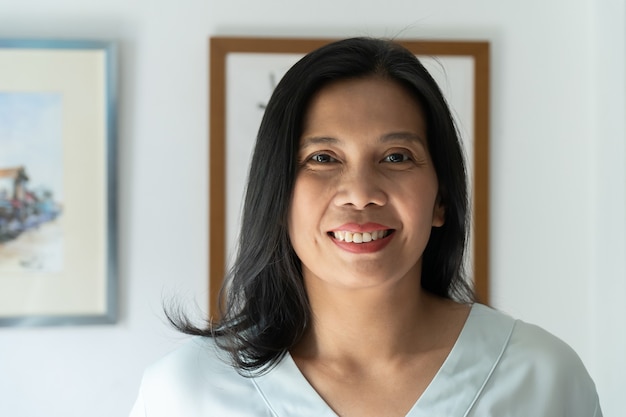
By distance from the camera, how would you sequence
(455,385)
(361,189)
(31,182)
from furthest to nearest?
(31,182) < (455,385) < (361,189)

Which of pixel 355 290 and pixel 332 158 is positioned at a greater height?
pixel 332 158

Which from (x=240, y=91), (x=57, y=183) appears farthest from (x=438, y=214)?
(x=57, y=183)

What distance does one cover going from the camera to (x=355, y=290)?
1.30m

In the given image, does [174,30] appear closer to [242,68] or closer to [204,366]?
[242,68]

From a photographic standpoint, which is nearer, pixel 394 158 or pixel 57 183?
pixel 394 158

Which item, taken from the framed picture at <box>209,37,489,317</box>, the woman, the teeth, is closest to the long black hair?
the woman

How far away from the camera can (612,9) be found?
244cm

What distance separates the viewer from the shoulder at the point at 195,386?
1341mm

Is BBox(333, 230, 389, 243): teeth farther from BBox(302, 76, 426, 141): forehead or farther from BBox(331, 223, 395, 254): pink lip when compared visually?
BBox(302, 76, 426, 141): forehead

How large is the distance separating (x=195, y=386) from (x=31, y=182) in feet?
4.19

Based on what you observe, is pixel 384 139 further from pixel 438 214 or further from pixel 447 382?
pixel 447 382

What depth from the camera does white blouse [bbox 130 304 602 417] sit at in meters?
1.31

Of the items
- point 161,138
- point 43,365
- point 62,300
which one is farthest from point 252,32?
point 43,365

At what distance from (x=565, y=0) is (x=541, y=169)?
0.51 meters
